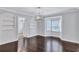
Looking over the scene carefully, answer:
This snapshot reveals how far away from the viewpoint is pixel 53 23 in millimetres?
1335

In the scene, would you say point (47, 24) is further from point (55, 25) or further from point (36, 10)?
point (36, 10)

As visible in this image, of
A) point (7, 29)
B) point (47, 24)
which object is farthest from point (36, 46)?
point (7, 29)

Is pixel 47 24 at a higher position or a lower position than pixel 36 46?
higher

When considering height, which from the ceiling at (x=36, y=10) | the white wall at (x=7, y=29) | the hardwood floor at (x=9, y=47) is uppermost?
the ceiling at (x=36, y=10)

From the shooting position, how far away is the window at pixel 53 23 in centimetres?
133

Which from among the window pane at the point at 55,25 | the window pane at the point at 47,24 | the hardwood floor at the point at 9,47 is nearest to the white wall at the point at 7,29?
the hardwood floor at the point at 9,47

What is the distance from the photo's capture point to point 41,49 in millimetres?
1287

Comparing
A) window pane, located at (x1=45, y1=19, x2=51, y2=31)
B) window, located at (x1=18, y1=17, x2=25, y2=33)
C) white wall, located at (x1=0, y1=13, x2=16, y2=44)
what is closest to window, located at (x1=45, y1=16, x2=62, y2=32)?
window pane, located at (x1=45, y1=19, x2=51, y2=31)

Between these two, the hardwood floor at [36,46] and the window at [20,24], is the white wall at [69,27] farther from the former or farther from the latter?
the window at [20,24]

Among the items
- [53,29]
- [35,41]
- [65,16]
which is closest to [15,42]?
[35,41]

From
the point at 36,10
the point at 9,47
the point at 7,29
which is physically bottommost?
the point at 9,47

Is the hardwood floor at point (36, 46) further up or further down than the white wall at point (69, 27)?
further down

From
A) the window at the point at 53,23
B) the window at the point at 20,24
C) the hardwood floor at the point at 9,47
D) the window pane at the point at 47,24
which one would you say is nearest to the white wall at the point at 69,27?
the window at the point at 53,23
